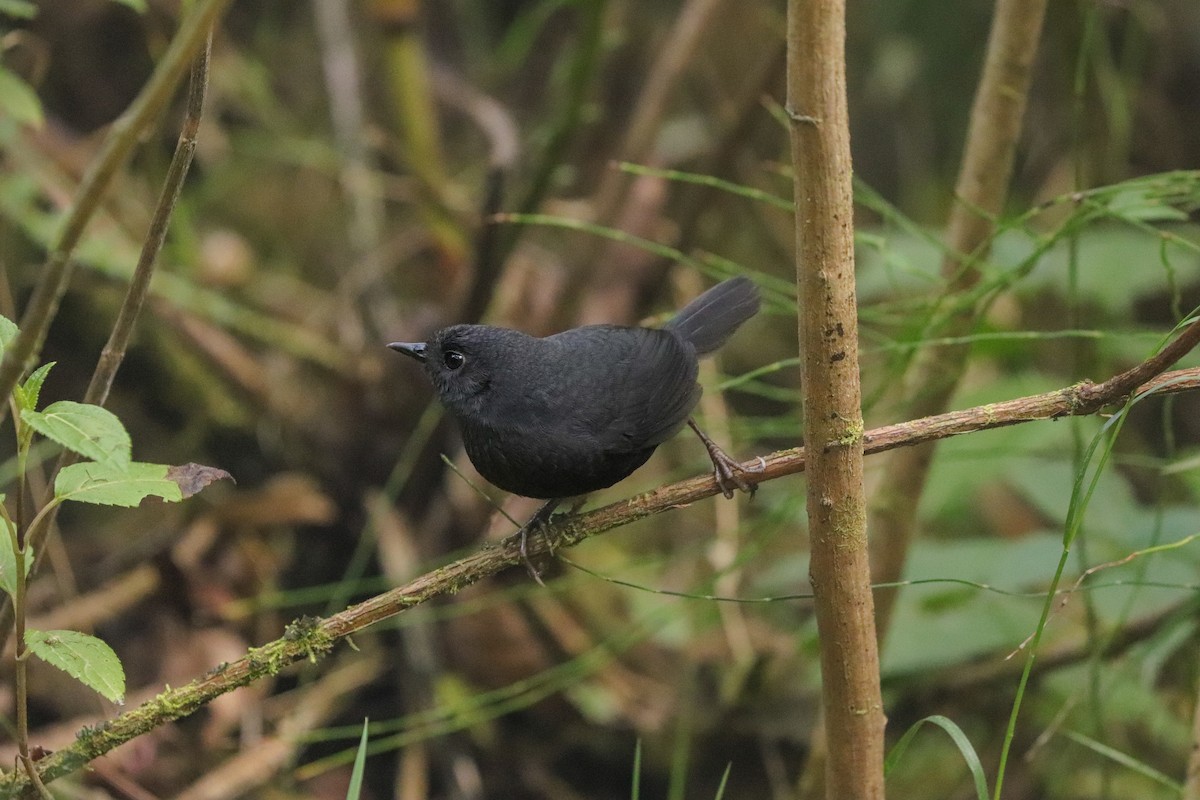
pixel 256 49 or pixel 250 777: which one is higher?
pixel 256 49

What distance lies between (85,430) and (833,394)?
102cm

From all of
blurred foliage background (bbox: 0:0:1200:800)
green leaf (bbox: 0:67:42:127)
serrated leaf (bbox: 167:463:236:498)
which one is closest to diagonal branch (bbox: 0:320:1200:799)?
serrated leaf (bbox: 167:463:236:498)

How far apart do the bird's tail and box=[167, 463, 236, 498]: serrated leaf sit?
1534mm

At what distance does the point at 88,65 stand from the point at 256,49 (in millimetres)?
901

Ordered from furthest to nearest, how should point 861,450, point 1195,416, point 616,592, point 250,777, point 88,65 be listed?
1. point 1195,416
2. point 88,65
3. point 616,592
4. point 250,777
5. point 861,450

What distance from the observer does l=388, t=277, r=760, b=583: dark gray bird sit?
2508 mm

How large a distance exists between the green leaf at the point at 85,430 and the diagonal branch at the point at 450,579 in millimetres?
533

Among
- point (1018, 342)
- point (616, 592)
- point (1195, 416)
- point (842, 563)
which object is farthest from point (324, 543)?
point (1195, 416)

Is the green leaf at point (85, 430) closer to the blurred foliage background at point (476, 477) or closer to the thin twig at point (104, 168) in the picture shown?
the thin twig at point (104, 168)

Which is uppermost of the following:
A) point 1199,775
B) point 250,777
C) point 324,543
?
point 1199,775

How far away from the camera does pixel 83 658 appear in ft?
5.11

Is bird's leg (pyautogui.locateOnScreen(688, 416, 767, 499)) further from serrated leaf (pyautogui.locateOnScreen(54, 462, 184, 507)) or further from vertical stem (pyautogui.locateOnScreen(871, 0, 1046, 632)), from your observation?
serrated leaf (pyautogui.locateOnScreen(54, 462, 184, 507))

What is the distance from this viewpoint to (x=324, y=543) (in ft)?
13.7

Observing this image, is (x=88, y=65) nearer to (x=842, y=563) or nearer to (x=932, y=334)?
(x=932, y=334)
